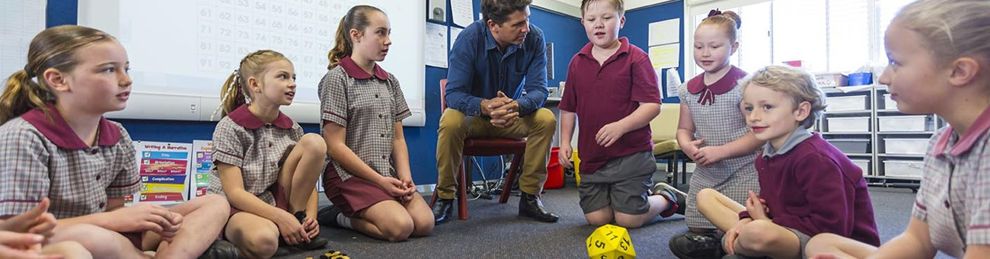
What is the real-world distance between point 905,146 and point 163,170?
398 centimetres

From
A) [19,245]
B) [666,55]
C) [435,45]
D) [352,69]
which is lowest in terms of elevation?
[19,245]

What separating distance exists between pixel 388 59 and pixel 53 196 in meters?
1.95

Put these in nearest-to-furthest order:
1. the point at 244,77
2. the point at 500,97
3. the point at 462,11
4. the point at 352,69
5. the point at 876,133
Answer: the point at 244,77, the point at 352,69, the point at 500,97, the point at 462,11, the point at 876,133

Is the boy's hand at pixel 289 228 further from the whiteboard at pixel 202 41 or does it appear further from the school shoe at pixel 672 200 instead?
the school shoe at pixel 672 200

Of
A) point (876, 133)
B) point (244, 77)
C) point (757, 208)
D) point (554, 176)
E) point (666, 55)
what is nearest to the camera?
point (757, 208)

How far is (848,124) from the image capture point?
364cm

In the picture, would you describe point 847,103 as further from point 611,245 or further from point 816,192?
point 611,245

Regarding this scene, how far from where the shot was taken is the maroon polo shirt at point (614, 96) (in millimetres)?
1761

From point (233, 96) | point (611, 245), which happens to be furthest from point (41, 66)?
point (611, 245)

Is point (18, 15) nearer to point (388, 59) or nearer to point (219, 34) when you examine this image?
point (219, 34)

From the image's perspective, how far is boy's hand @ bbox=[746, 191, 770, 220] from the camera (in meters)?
1.14

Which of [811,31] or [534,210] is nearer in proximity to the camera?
[534,210]

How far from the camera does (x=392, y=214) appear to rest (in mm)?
1542

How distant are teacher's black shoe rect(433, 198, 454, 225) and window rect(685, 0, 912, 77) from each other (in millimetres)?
3288
